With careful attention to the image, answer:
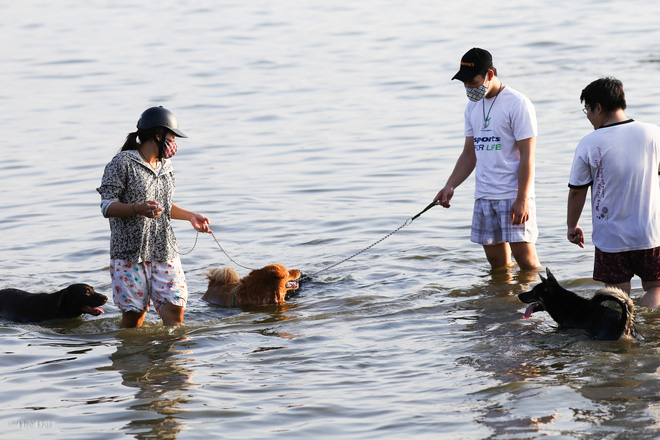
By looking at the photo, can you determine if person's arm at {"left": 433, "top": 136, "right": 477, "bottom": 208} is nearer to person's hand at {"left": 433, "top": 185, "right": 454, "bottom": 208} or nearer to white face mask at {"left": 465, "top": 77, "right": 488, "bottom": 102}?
person's hand at {"left": 433, "top": 185, "right": 454, "bottom": 208}

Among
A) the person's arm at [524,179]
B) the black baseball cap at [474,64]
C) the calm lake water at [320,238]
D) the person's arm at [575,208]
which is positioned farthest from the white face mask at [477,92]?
the calm lake water at [320,238]

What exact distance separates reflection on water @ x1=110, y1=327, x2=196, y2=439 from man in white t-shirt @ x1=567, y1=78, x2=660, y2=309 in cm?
298

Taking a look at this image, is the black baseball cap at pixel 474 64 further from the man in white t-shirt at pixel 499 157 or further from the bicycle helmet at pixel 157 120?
the bicycle helmet at pixel 157 120

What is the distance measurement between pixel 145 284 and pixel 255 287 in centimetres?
184

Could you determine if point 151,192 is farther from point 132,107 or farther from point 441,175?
point 132,107

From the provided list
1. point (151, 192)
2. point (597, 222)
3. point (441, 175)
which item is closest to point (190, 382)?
point (151, 192)

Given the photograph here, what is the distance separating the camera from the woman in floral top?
21.5 ft

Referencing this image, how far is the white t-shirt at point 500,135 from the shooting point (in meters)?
7.48

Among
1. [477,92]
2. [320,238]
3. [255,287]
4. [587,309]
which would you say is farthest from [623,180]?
[320,238]

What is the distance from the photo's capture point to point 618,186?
6.34 metres

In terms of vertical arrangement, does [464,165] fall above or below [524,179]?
above

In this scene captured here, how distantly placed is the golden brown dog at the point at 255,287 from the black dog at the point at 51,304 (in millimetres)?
1100

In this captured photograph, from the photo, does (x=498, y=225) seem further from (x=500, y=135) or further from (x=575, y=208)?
(x=575, y=208)

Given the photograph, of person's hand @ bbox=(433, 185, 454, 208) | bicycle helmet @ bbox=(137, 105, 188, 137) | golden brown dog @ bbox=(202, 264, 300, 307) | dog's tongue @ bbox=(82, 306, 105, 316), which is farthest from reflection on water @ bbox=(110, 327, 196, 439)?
person's hand @ bbox=(433, 185, 454, 208)
